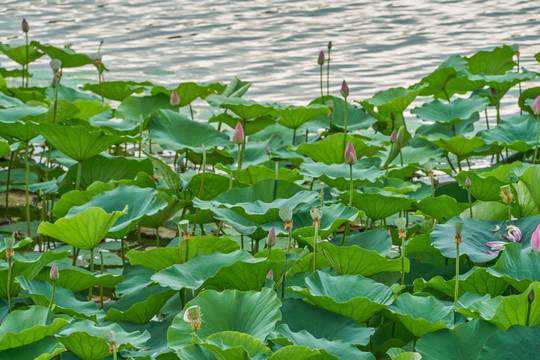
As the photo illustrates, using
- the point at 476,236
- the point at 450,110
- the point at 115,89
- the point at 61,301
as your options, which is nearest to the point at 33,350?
the point at 61,301

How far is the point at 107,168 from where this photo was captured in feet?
6.90

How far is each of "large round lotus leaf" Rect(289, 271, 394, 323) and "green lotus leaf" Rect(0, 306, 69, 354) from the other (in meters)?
0.37

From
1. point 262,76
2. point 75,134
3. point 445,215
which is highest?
point 75,134

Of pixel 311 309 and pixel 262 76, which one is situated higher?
pixel 311 309

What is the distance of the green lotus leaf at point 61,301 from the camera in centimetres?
136

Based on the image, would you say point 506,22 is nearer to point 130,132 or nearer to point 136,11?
point 136,11

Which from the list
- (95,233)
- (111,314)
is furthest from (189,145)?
(111,314)

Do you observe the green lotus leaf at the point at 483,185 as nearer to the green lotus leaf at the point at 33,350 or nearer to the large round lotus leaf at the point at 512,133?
the large round lotus leaf at the point at 512,133

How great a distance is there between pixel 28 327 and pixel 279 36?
4215 mm

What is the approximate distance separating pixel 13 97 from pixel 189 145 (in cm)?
97

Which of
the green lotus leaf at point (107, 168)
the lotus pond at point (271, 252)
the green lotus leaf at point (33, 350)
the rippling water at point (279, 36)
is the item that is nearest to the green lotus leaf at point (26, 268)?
the lotus pond at point (271, 252)

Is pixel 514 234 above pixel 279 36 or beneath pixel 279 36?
above

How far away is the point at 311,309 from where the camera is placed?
1.28m

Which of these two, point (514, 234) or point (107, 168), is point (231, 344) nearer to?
point (514, 234)
